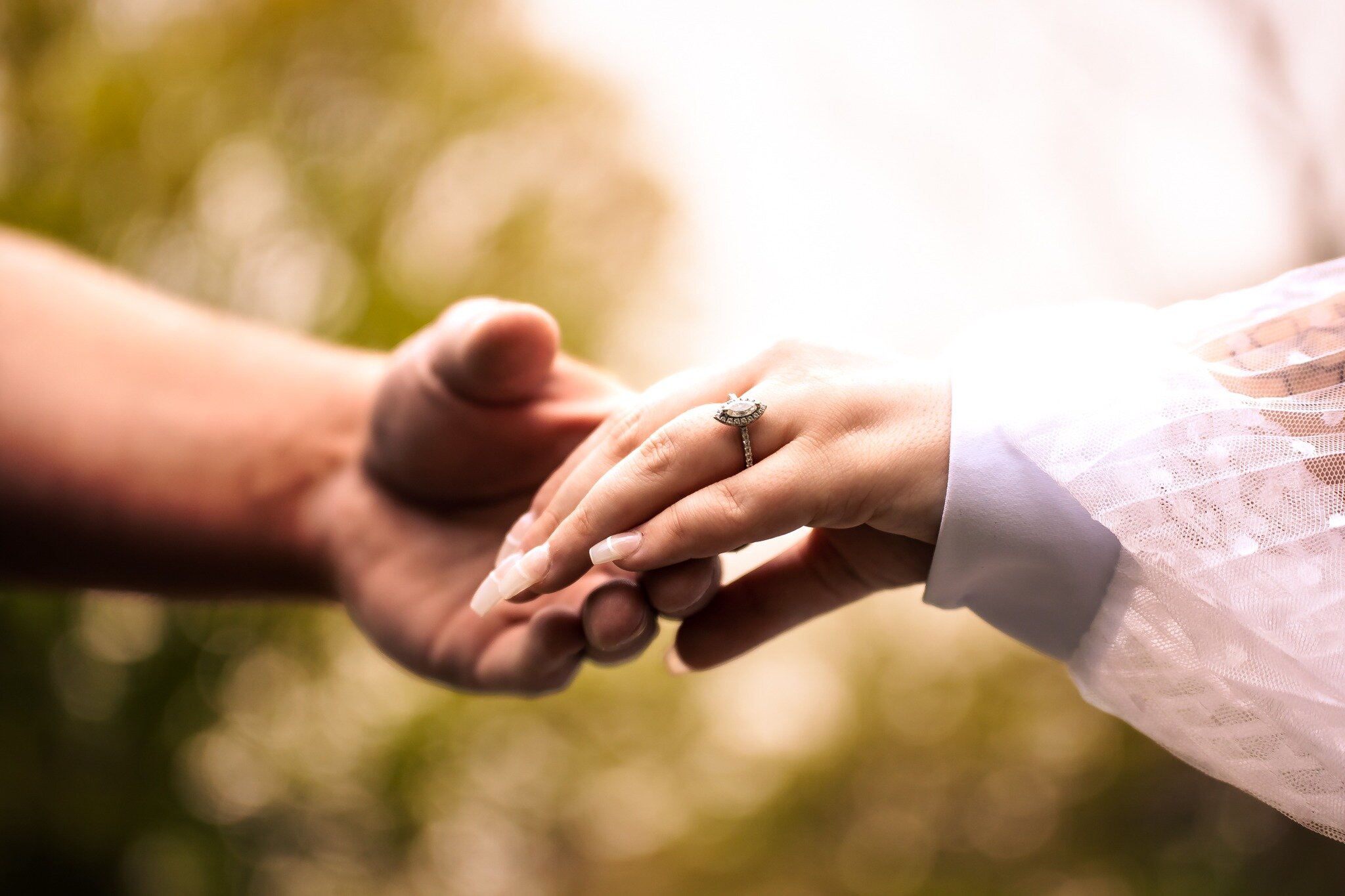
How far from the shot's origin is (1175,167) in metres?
2.79

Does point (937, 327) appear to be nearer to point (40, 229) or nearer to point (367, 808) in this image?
point (367, 808)

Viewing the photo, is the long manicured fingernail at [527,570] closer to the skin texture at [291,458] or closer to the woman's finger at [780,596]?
the skin texture at [291,458]

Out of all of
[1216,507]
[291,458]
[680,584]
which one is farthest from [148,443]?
[1216,507]

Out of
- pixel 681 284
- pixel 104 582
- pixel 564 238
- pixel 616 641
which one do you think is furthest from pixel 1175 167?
pixel 104 582

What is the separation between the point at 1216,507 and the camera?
780mm

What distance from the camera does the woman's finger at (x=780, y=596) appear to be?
1048 mm

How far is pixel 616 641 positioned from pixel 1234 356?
0.70m

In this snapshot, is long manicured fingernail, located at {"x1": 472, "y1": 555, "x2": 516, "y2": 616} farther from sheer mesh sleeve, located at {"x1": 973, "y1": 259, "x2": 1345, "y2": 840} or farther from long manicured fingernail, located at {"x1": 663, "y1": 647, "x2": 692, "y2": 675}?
sheer mesh sleeve, located at {"x1": 973, "y1": 259, "x2": 1345, "y2": 840}

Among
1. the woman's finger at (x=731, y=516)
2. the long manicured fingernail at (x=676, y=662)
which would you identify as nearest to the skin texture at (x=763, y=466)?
the woman's finger at (x=731, y=516)

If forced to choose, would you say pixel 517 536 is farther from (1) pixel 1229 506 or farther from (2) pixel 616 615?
(1) pixel 1229 506

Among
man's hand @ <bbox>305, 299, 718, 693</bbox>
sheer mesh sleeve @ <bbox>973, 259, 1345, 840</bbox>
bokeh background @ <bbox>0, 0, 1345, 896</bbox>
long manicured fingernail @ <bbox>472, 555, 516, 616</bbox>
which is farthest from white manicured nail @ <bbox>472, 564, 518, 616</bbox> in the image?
bokeh background @ <bbox>0, 0, 1345, 896</bbox>

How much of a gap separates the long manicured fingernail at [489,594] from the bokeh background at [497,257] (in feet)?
8.33

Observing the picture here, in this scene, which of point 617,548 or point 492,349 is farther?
point 492,349

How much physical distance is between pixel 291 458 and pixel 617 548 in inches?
32.8
